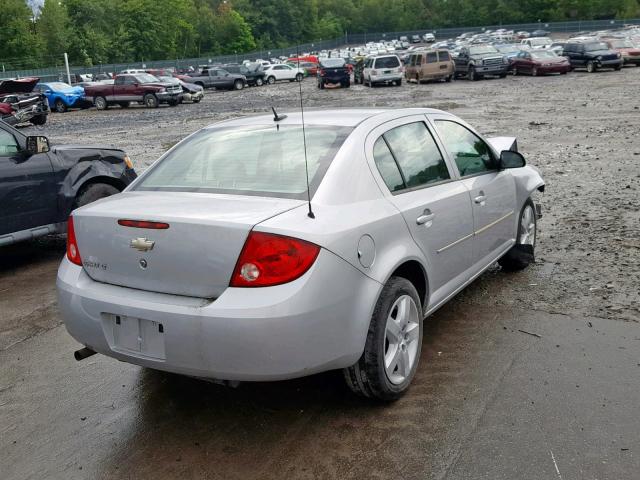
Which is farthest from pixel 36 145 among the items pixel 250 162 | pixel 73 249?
pixel 250 162

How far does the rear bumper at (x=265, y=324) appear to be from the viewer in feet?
10.2

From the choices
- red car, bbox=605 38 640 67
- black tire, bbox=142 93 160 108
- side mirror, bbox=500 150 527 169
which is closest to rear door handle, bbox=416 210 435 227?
side mirror, bbox=500 150 527 169

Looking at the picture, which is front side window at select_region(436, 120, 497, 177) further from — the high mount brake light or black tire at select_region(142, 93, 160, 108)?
black tire at select_region(142, 93, 160, 108)

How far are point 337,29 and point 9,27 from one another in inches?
2672

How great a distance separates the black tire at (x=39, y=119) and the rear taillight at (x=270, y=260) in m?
26.6

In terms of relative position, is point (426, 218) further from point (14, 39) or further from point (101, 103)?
point (14, 39)

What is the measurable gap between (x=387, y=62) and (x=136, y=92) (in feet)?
46.5

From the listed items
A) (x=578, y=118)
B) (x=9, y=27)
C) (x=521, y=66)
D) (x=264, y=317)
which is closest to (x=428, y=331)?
(x=264, y=317)

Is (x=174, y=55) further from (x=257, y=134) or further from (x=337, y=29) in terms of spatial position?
(x=257, y=134)

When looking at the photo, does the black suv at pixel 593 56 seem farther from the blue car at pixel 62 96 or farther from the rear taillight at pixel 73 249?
the rear taillight at pixel 73 249

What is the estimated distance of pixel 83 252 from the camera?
12.2ft

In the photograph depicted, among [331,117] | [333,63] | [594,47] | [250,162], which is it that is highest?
[594,47]

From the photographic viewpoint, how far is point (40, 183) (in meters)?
6.90

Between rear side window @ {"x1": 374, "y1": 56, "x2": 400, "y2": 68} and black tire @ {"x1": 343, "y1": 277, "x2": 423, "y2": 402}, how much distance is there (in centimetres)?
3635
